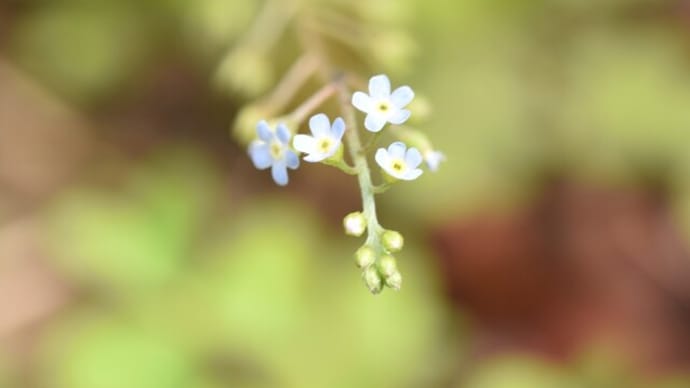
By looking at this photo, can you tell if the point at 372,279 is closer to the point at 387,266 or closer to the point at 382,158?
the point at 387,266

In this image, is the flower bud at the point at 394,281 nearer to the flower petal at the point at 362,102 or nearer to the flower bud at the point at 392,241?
the flower bud at the point at 392,241

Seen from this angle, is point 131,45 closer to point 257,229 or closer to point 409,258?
point 257,229

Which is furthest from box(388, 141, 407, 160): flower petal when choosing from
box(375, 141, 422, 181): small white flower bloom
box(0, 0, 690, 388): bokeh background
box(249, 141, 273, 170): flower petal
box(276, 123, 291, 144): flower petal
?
box(0, 0, 690, 388): bokeh background

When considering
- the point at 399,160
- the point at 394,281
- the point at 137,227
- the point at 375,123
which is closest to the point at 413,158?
the point at 399,160

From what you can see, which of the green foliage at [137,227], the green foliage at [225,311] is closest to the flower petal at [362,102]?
the green foliage at [225,311]

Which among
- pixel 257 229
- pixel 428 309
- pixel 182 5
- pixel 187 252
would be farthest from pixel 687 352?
pixel 182 5

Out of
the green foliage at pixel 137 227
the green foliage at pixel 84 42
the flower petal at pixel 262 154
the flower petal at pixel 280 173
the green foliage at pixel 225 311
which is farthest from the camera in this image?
the green foliage at pixel 84 42
